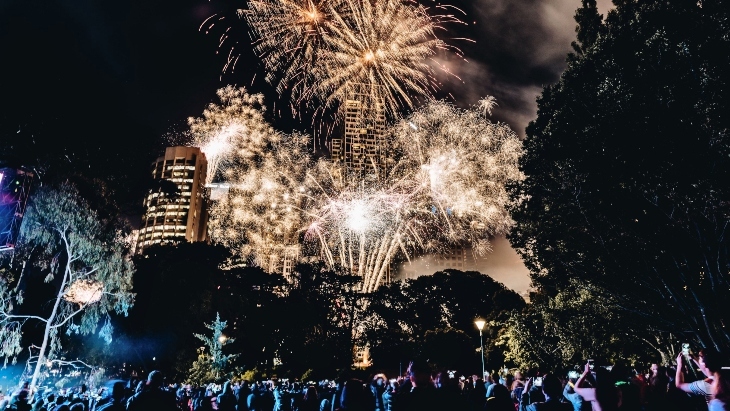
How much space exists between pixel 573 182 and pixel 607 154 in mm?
1108

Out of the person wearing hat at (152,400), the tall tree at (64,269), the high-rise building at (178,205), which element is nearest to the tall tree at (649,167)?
the person wearing hat at (152,400)

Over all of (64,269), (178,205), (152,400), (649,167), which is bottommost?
(152,400)

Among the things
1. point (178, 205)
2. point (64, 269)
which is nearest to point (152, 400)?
point (64, 269)

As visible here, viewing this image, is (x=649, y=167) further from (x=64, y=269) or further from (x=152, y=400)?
(x=64, y=269)

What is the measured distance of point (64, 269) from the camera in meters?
18.3

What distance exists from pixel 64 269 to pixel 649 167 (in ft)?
71.7

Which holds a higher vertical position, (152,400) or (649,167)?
(649,167)

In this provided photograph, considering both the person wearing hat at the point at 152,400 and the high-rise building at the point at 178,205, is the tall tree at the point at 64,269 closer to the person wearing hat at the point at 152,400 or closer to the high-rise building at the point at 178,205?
the person wearing hat at the point at 152,400

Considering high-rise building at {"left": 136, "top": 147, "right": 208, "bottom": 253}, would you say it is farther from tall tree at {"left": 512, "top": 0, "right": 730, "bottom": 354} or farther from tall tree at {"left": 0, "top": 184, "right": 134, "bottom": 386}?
tall tree at {"left": 512, "top": 0, "right": 730, "bottom": 354}

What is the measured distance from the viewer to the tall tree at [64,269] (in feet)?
52.5

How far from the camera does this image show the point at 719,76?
942cm

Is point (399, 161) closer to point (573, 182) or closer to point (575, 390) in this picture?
point (573, 182)

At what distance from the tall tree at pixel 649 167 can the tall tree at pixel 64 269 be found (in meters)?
17.4

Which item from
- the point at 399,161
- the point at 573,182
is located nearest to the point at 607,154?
the point at 573,182
